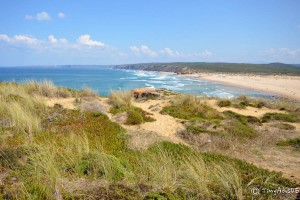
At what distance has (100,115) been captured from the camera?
33.9ft

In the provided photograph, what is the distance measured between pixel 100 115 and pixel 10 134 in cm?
408

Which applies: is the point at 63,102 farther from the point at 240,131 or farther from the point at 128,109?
the point at 240,131

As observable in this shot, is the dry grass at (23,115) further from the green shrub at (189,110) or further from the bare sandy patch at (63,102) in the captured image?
the green shrub at (189,110)

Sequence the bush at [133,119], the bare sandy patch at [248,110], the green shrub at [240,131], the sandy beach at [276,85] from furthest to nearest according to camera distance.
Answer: the sandy beach at [276,85] → the bare sandy patch at [248,110] → the bush at [133,119] → the green shrub at [240,131]

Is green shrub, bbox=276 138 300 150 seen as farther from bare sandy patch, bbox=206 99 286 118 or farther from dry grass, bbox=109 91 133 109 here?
dry grass, bbox=109 91 133 109

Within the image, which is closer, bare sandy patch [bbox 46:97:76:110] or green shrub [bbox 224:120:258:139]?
green shrub [bbox 224:120:258:139]

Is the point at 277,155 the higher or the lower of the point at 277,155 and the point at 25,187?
the lower

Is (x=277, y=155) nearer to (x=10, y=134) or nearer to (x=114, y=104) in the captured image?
(x=10, y=134)

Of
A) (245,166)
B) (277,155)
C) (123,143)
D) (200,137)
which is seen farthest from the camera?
(200,137)

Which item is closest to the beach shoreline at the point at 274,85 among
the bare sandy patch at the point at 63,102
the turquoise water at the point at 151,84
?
the turquoise water at the point at 151,84

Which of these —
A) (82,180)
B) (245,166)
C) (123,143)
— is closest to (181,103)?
(123,143)

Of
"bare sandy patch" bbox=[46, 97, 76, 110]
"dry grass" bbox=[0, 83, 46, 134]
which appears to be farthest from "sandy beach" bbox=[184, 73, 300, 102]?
"dry grass" bbox=[0, 83, 46, 134]

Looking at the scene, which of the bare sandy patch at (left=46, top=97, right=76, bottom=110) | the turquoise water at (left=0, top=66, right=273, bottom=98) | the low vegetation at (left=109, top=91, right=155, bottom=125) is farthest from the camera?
the turquoise water at (left=0, top=66, right=273, bottom=98)

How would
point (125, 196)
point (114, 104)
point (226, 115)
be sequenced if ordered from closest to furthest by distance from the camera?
point (125, 196) → point (226, 115) → point (114, 104)
